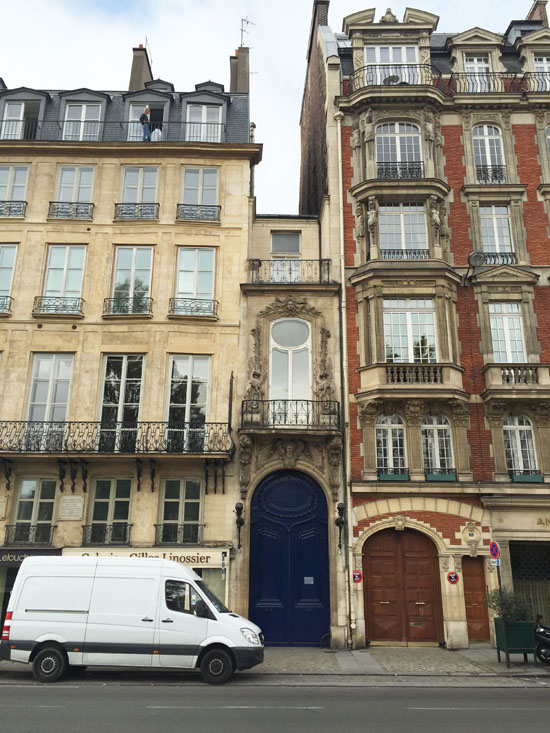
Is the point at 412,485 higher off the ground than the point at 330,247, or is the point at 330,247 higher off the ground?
the point at 330,247

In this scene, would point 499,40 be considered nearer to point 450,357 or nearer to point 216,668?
point 450,357

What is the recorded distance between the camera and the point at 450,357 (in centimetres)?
1930

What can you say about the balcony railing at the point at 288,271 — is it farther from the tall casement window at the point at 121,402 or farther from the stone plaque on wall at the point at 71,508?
the stone plaque on wall at the point at 71,508

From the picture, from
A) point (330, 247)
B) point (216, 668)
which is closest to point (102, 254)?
point (330, 247)

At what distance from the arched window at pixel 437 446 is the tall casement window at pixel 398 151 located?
8904mm

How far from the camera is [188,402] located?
1966 cm

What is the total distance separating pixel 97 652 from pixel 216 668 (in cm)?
248

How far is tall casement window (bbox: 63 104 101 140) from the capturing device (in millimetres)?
22922

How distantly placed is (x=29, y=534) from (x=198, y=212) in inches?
486

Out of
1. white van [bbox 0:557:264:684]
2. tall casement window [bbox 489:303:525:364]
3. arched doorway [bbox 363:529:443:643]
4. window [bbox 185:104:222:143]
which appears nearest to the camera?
white van [bbox 0:557:264:684]

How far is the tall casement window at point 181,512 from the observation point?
18438mm

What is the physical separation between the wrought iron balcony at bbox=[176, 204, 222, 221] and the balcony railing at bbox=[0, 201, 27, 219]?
562 cm

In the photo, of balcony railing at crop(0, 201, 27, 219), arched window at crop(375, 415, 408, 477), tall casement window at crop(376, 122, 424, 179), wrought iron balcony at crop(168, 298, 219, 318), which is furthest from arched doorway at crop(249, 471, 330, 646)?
balcony railing at crop(0, 201, 27, 219)

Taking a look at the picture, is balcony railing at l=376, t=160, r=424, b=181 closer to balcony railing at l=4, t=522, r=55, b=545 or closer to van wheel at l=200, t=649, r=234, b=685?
balcony railing at l=4, t=522, r=55, b=545
